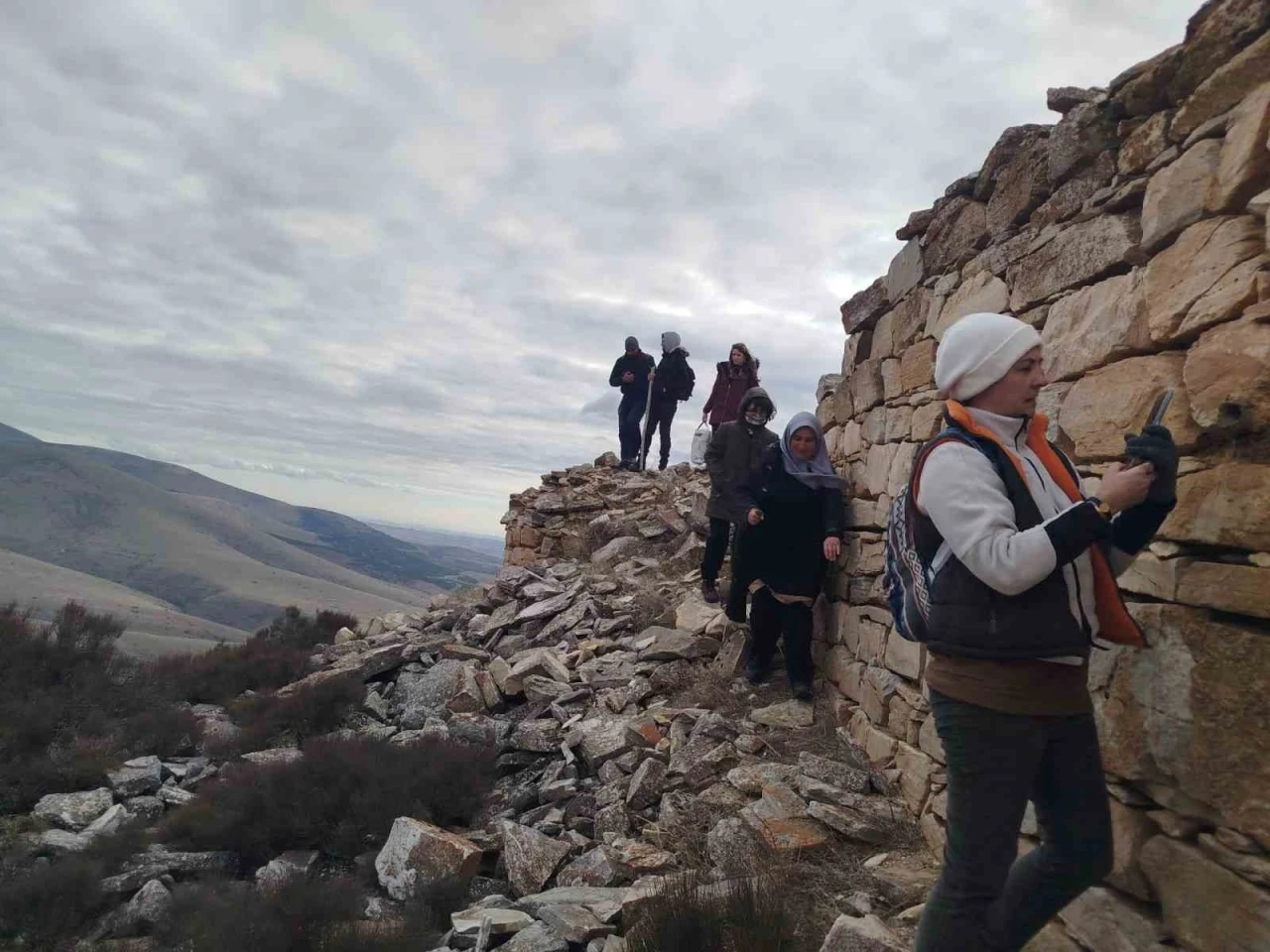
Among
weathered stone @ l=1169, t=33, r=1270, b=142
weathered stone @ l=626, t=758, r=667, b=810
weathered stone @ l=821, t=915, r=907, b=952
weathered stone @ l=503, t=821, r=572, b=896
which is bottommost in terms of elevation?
weathered stone @ l=503, t=821, r=572, b=896

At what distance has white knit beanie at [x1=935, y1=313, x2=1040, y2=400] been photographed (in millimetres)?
2066

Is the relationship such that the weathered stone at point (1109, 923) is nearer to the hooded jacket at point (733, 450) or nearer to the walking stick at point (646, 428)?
the hooded jacket at point (733, 450)

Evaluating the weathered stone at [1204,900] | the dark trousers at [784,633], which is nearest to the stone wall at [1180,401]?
the weathered stone at [1204,900]

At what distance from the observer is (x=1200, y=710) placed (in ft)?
6.94

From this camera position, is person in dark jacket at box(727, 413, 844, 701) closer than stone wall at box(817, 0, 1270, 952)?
No

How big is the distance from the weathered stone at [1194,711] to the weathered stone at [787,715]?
262cm

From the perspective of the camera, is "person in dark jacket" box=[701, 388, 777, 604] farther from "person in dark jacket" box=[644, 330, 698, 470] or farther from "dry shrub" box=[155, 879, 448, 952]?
"person in dark jacket" box=[644, 330, 698, 470]

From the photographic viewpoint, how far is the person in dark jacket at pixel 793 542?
17.2ft

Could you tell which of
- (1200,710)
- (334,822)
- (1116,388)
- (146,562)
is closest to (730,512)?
(334,822)

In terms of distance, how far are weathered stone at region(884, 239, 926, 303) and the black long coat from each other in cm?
135

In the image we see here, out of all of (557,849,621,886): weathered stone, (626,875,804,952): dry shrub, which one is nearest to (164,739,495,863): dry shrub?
(557,849,621,886): weathered stone

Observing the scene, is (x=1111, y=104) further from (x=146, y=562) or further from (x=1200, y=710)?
(x=146, y=562)

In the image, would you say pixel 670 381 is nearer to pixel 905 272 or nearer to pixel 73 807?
pixel 905 272

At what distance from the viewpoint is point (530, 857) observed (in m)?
3.99
